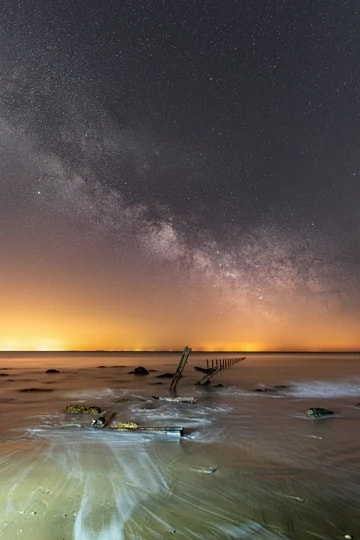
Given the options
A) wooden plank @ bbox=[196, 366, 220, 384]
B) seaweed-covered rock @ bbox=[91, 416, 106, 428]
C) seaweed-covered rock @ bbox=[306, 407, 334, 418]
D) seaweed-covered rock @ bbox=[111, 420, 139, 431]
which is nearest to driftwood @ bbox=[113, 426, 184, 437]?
seaweed-covered rock @ bbox=[111, 420, 139, 431]

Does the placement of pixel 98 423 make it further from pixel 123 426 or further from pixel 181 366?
pixel 181 366

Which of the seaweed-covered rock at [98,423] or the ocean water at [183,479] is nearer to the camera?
the ocean water at [183,479]

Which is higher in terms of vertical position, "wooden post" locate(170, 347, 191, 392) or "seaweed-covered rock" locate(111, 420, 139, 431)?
"wooden post" locate(170, 347, 191, 392)

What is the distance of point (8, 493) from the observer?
7.29 metres

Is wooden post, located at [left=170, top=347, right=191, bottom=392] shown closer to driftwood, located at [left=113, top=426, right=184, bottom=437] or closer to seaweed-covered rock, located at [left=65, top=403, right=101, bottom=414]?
seaweed-covered rock, located at [left=65, top=403, right=101, bottom=414]

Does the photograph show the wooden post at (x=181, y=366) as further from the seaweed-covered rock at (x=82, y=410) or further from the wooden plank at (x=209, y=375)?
the seaweed-covered rock at (x=82, y=410)

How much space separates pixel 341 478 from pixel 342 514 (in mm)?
2295

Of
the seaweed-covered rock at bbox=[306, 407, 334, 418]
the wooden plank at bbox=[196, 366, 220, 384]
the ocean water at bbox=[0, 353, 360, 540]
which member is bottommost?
the ocean water at bbox=[0, 353, 360, 540]

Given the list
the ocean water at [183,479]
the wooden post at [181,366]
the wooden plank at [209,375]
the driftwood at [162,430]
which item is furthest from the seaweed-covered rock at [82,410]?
the wooden plank at [209,375]

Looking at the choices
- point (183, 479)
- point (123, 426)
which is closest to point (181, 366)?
point (123, 426)

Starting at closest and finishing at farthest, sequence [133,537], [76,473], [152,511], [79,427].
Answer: [133,537]
[152,511]
[76,473]
[79,427]

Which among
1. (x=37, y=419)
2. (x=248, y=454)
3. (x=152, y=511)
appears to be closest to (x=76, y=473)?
(x=152, y=511)

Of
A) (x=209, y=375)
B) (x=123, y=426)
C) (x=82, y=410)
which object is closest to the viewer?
(x=123, y=426)

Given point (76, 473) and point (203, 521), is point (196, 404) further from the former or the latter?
point (203, 521)
